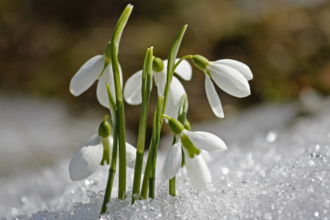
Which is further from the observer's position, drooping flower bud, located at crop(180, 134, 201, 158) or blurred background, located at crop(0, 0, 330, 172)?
blurred background, located at crop(0, 0, 330, 172)

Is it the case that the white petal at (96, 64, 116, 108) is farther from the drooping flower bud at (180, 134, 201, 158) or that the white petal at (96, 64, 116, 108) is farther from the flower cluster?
the drooping flower bud at (180, 134, 201, 158)

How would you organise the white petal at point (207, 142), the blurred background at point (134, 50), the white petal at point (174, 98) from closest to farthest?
1. the white petal at point (207, 142)
2. the white petal at point (174, 98)
3. the blurred background at point (134, 50)

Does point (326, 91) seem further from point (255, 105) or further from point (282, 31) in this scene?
point (282, 31)

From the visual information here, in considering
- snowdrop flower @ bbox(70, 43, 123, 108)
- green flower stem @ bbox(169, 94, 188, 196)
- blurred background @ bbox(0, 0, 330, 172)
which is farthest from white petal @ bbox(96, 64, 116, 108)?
blurred background @ bbox(0, 0, 330, 172)

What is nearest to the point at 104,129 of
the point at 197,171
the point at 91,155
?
the point at 91,155

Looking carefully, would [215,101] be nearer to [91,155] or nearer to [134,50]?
[91,155]

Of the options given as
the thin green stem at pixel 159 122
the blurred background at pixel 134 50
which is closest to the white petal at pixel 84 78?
the thin green stem at pixel 159 122

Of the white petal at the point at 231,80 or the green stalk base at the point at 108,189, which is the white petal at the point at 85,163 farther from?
the white petal at the point at 231,80

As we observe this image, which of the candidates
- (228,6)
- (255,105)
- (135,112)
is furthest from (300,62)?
(135,112)
